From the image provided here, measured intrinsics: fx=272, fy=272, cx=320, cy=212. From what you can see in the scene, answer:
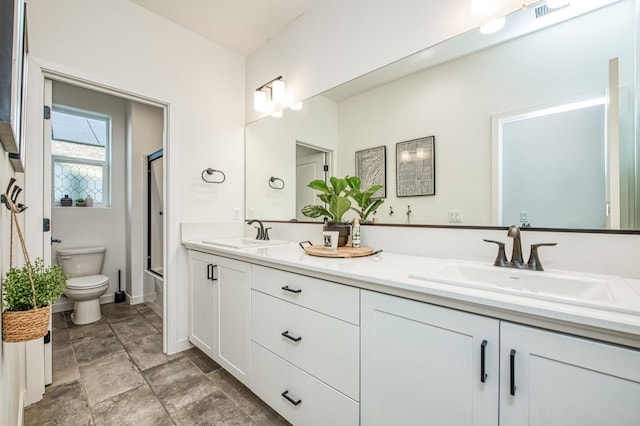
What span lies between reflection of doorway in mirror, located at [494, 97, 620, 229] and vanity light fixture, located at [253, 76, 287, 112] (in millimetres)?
1619

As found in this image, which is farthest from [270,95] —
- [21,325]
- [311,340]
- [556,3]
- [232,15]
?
[21,325]

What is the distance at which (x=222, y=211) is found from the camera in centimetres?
249

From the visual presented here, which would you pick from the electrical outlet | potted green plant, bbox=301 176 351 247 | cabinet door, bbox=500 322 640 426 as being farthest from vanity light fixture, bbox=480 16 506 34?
cabinet door, bbox=500 322 640 426

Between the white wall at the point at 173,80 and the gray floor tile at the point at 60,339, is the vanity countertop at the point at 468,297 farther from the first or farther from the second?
the gray floor tile at the point at 60,339

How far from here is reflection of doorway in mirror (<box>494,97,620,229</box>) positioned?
103 centimetres

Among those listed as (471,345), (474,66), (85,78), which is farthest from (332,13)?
(471,345)

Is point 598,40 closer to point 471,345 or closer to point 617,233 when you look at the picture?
point 617,233

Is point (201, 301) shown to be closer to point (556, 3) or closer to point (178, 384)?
point (178, 384)

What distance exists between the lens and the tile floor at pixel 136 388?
1.49m

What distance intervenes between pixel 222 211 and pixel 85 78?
4.25 feet

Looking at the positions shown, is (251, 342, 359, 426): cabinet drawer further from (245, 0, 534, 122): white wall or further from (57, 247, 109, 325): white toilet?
(57, 247, 109, 325): white toilet

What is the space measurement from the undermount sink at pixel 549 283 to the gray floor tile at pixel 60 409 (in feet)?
6.44

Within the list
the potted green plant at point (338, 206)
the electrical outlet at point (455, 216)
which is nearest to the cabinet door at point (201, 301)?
the potted green plant at point (338, 206)

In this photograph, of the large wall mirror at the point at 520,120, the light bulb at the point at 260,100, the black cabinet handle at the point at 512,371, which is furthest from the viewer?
the light bulb at the point at 260,100
